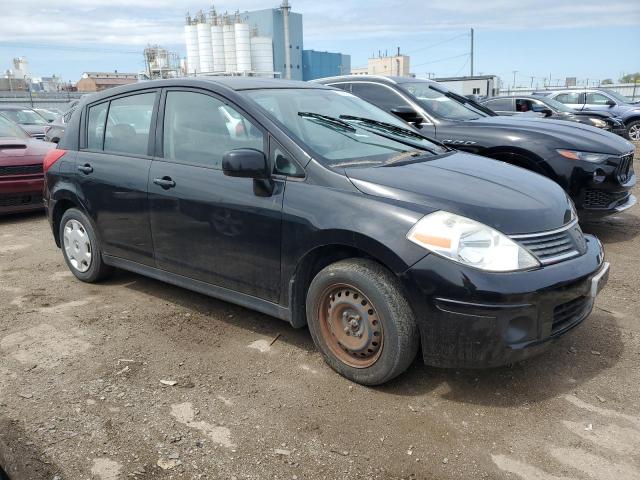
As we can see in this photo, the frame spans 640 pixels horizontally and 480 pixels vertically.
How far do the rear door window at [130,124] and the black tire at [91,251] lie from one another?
0.70m

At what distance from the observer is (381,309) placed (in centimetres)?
288

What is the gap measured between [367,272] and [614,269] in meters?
3.19

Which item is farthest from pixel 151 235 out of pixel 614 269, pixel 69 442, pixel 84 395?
pixel 614 269

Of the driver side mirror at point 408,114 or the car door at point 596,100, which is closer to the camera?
the driver side mirror at point 408,114

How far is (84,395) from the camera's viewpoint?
3107 millimetres

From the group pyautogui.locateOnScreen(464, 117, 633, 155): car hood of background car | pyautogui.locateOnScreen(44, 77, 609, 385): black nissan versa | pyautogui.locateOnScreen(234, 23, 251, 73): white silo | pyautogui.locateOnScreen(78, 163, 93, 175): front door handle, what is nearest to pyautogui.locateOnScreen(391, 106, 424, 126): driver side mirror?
pyautogui.locateOnScreen(464, 117, 633, 155): car hood of background car

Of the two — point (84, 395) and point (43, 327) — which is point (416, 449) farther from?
point (43, 327)

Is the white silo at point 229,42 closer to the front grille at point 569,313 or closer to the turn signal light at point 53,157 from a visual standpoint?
the turn signal light at point 53,157

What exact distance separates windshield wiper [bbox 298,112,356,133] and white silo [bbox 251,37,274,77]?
45.2m

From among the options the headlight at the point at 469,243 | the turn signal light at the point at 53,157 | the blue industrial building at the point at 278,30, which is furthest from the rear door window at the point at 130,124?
the blue industrial building at the point at 278,30

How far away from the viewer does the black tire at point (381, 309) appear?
112 inches

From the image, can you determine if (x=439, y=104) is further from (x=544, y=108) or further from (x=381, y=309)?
(x=544, y=108)

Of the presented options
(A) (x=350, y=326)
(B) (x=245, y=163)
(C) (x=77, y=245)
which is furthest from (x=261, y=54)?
(A) (x=350, y=326)

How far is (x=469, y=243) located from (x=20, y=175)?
7.25m
